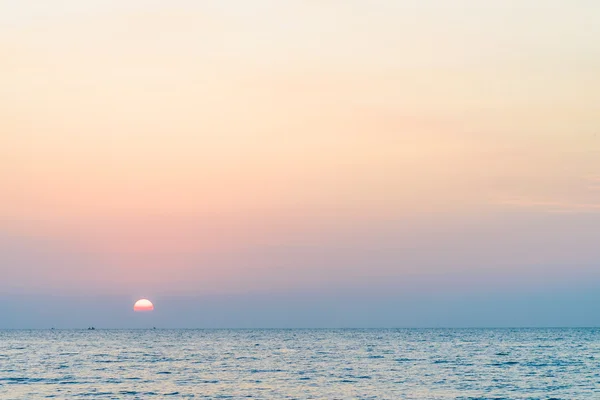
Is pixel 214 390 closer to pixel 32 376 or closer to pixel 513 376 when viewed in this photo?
pixel 32 376

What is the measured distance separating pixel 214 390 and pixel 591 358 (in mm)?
69975

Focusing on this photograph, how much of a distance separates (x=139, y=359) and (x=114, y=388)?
44531 millimetres

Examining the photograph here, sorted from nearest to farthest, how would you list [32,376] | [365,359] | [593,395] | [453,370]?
[593,395] → [32,376] → [453,370] → [365,359]

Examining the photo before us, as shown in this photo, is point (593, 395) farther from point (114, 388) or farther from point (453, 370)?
point (114, 388)

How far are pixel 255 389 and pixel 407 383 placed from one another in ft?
50.9

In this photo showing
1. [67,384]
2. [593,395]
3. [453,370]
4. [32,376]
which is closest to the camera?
[593,395]

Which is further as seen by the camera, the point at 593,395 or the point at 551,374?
the point at 551,374

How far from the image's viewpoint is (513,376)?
79.1 metres

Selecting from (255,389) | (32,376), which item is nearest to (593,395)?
(255,389)

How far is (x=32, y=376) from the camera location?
77938 millimetres

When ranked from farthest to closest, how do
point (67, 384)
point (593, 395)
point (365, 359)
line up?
point (365, 359)
point (67, 384)
point (593, 395)

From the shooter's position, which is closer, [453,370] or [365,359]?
[453,370]

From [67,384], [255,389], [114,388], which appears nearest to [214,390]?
[255,389]

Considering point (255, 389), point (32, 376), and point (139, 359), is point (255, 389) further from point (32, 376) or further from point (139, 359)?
point (139, 359)
